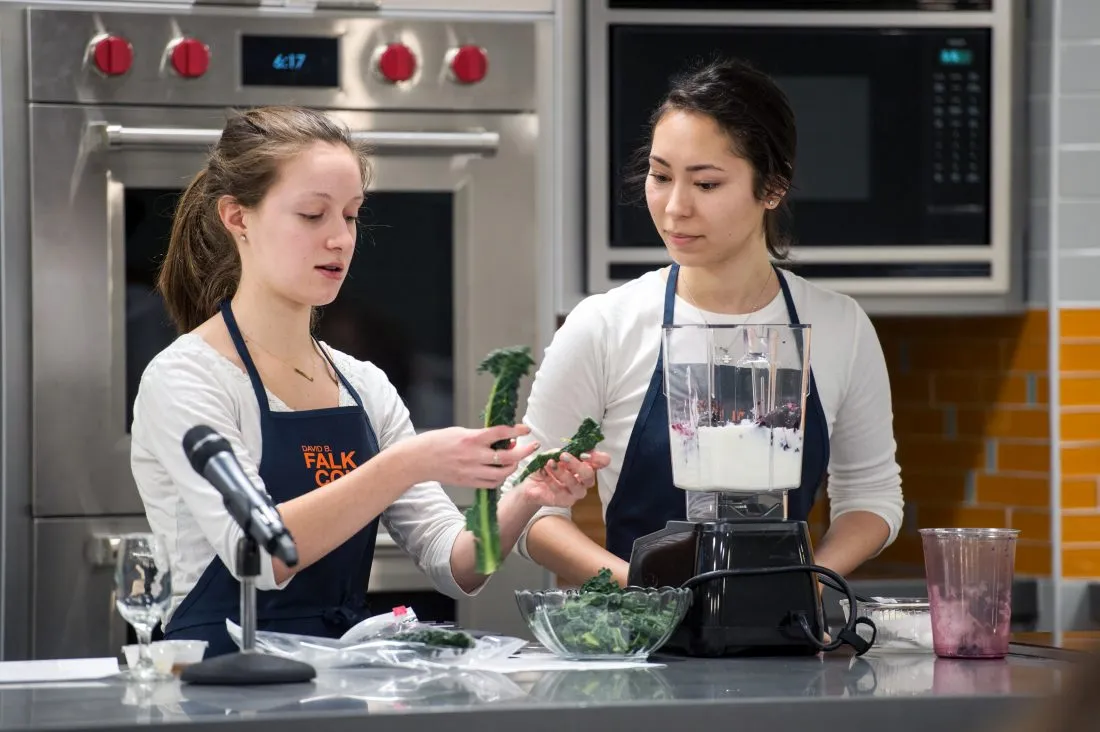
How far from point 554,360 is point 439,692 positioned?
80 cm

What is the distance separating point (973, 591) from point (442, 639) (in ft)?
1.94

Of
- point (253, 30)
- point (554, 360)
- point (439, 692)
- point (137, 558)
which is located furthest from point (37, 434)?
point (439, 692)

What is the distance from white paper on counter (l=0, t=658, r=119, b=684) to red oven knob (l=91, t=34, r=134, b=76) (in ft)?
4.02

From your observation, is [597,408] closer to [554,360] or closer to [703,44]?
[554,360]

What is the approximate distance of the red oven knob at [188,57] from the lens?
249 cm

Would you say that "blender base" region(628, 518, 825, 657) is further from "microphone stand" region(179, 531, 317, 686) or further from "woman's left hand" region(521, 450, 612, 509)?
"microphone stand" region(179, 531, 317, 686)

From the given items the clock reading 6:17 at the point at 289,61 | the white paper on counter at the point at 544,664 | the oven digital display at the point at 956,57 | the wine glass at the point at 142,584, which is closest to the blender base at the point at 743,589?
the white paper on counter at the point at 544,664

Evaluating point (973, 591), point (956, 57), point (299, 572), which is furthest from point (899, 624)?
point (956, 57)

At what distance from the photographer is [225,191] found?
188 cm

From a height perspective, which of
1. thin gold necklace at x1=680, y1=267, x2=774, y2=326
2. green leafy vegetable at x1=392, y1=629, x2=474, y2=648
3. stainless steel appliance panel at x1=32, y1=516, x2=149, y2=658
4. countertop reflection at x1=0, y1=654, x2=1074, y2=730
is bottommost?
stainless steel appliance panel at x1=32, y1=516, x2=149, y2=658

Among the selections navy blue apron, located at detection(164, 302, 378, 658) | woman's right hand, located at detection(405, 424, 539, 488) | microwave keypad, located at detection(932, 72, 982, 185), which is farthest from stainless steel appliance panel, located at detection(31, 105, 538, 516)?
microwave keypad, located at detection(932, 72, 982, 185)

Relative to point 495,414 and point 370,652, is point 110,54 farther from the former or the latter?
point 370,652

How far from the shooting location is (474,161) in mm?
2611

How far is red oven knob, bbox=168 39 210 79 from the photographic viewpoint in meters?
2.49
